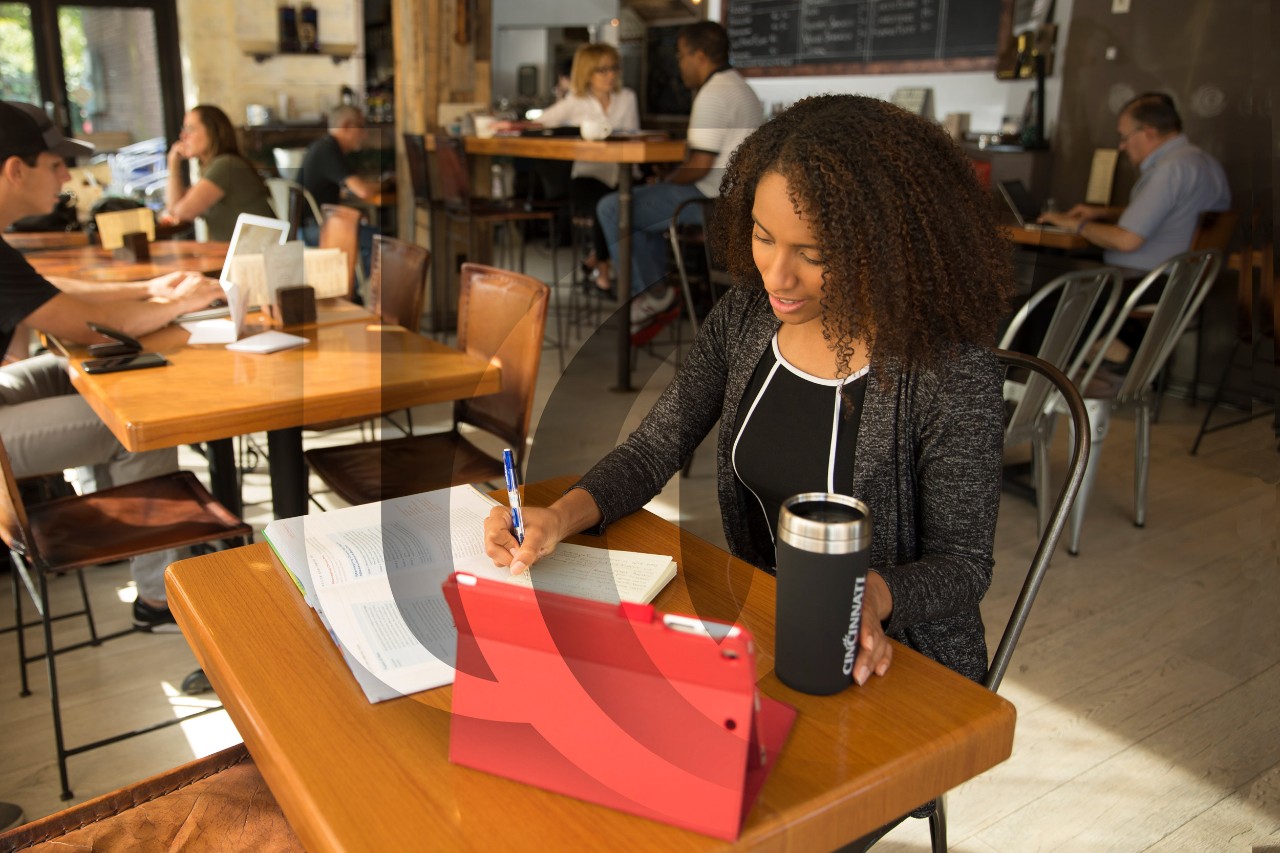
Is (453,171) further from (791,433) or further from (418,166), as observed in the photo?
(791,433)

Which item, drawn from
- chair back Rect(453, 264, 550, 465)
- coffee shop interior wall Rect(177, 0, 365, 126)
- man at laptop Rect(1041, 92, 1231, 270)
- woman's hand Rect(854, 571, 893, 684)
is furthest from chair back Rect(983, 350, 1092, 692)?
coffee shop interior wall Rect(177, 0, 365, 126)

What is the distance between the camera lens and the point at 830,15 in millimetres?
6414

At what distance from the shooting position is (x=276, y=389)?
2016mm

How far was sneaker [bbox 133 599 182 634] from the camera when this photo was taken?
8.27ft

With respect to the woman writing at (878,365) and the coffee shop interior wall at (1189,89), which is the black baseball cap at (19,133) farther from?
the coffee shop interior wall at (1189,89)

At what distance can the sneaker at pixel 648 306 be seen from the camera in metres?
5.09

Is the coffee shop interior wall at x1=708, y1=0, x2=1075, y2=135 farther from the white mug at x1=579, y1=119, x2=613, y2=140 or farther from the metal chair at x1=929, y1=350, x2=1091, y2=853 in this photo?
the metal chair at x1=929, y1=350, x2=1091, y2=853

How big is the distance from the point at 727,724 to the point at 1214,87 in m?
4.91

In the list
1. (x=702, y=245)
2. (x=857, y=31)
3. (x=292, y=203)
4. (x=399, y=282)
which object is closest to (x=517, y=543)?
(x=399, y=282)

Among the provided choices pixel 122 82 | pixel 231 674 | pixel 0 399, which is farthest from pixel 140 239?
pixel 122 82

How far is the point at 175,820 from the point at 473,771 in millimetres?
524

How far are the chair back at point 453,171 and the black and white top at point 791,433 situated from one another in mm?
4001

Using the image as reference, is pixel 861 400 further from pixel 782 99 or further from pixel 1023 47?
pixel 782 99

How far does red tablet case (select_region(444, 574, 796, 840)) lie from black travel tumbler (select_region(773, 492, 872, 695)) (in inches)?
3.9
